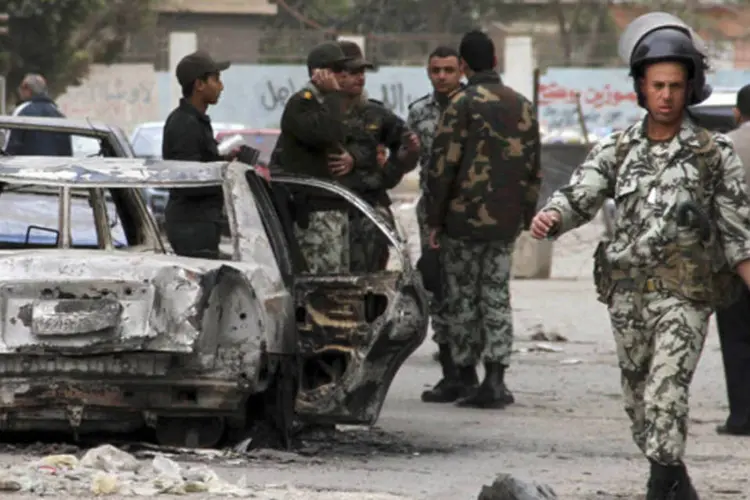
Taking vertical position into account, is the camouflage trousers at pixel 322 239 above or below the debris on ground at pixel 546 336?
above

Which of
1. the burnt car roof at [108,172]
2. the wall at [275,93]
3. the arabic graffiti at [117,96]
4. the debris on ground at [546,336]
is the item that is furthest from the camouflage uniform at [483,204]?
the arabic graffiti at [117,96]

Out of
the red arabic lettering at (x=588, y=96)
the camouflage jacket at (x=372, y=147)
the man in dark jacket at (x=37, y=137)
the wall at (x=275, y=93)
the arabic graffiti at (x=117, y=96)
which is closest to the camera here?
the camouflage jacket at (x=372, y=147)

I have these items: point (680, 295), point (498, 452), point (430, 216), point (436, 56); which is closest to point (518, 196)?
point (430, 216)

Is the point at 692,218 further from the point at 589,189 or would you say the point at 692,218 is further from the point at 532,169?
the point at 532,169

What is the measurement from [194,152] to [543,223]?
3.61 m

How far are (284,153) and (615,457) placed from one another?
255 cm

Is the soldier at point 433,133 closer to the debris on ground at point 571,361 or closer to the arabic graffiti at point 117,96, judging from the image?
the debris on ground at point 571,361

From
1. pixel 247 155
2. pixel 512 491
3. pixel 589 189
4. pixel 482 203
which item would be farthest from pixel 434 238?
pixel 512 491

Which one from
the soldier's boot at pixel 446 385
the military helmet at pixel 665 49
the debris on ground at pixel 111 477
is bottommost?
the soldier's boot at pixel 446 385

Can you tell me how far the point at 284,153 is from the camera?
35.6ft

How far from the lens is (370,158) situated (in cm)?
1160

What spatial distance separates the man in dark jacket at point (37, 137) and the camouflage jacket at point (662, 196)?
658 cm

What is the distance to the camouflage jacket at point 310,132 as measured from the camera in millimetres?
10586

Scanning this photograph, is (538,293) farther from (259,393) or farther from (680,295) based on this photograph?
(680,295)
